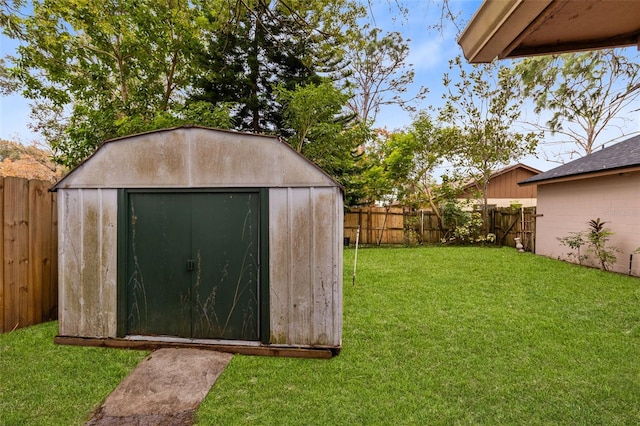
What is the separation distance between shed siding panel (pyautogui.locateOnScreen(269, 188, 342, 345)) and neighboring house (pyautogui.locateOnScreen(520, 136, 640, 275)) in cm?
749

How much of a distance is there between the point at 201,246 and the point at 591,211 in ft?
31.6

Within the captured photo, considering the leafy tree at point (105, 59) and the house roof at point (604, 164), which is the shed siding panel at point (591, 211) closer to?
the house roof at point (604, 164)

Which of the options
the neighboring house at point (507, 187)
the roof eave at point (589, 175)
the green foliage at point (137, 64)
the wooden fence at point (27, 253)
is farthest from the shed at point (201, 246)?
the neighboring house at point (507, 187)

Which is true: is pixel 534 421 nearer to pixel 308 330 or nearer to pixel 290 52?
pixel 308 330

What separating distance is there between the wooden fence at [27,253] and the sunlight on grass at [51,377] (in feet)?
0.93

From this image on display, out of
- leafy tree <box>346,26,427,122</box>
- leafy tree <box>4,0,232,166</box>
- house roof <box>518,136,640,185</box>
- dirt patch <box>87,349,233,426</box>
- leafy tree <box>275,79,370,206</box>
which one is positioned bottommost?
dirt patch <box>87,349,233,426</box>

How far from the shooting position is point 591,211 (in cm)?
846

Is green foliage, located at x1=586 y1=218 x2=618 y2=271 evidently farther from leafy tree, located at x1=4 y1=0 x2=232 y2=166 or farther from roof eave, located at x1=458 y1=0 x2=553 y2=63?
leafy tree, located at x1=4 y1=0 x2=232 y2=166

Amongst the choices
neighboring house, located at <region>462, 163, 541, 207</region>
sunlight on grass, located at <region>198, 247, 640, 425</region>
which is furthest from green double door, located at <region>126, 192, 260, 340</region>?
neighboring house, located at <region>462, 163, 541, 207</region>

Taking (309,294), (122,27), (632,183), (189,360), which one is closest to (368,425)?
(309,294)

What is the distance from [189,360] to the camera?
10.7 ft

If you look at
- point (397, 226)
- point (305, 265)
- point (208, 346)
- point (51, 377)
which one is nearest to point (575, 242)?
point (397, 226)

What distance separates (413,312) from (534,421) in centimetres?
246

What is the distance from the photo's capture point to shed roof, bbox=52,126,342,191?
342 centimetres
